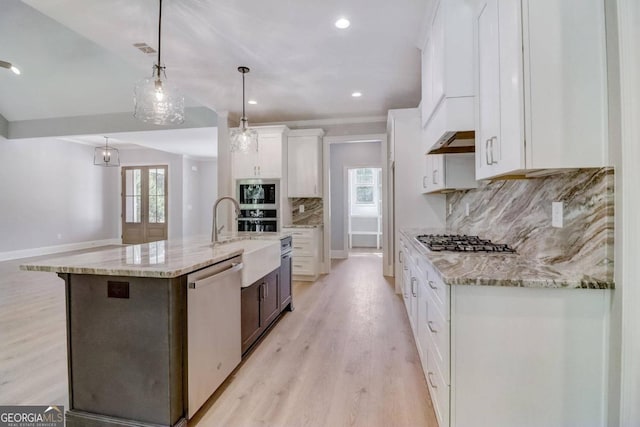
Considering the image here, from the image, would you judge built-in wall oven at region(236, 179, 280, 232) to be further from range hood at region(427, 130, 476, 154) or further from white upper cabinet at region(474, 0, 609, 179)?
white upper cabinet at region(474, 0, 609, 179)

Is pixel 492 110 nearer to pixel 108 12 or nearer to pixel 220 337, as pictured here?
pixel 220 337

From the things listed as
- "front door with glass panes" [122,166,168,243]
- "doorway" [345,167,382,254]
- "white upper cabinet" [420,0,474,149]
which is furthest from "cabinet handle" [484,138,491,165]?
"front door with glass panes" [122,166,168,243]

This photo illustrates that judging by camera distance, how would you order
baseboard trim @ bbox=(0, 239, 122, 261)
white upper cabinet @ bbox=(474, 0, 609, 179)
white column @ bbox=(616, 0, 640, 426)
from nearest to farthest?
white column @ bbox=(616, 0, 640, 426) < white upper cabinet @ bbox=(474, 0, 609, 179) < baseboard trim @ bbox=(0, 239, 122, 261)

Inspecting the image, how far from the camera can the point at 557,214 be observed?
5.18 ft

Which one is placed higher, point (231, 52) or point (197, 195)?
point (231, 52)

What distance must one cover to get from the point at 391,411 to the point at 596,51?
2005mm

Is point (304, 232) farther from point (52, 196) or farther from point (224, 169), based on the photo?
point (52, 196)

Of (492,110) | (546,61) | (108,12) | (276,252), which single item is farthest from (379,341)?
(108,12)

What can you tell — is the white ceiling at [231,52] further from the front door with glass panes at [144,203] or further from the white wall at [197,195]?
the white wall at [197,195]

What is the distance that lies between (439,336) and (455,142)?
1.42 metres

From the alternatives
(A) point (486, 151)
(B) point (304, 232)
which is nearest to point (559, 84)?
(A) point (486, 151)

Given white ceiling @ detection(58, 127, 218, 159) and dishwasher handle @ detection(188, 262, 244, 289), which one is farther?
white ceiling @ detection(58, 127, 218, 159)

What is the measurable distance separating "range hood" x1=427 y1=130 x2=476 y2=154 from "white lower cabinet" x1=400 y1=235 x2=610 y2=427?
106 centimetres

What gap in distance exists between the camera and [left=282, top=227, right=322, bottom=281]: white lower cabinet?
498cm
